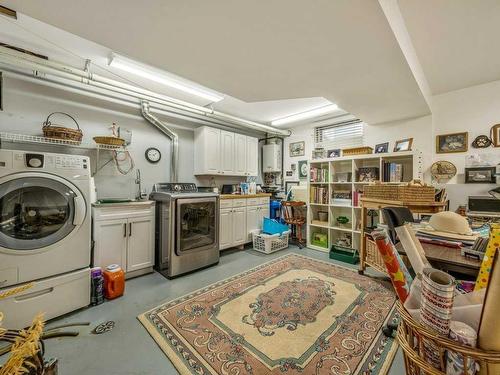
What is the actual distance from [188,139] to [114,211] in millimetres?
1810

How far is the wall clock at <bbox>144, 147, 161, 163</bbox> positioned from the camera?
3.36 meters

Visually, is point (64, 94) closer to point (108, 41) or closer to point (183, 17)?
point (108, 41)

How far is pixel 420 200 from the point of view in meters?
2.15

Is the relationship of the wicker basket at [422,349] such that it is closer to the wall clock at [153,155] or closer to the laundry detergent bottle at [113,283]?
the laundry detergent bottle at [113,283]

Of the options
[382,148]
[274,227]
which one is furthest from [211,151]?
[382,148]

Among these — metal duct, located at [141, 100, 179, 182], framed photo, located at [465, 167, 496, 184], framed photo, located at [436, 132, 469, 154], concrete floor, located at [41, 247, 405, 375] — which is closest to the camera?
concrete floor, located at [41, 247, 405, 375]

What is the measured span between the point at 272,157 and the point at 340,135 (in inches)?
57.8

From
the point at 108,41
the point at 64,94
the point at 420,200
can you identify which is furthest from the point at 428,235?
the point at 64,94

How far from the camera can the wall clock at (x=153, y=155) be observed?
3.36 metres

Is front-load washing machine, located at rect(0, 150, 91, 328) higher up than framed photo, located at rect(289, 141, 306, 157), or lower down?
lower down

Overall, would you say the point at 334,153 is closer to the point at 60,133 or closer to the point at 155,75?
the point at 155,75

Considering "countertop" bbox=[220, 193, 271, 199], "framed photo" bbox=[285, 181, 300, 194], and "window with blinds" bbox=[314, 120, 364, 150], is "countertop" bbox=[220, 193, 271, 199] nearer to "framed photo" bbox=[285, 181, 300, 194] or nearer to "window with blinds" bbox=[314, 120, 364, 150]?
"framed photo" bbox=[285, 181, 300, 194]

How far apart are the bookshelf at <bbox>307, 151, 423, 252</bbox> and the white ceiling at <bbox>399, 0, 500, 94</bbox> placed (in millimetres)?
1010

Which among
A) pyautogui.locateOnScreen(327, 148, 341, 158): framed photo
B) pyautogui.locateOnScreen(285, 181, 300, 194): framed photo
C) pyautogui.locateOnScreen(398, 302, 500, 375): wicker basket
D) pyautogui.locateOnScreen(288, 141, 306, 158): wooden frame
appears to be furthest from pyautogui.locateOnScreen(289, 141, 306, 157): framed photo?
pyautogui.locateOnScreen(398, 302, 500, 375): wicker basket
